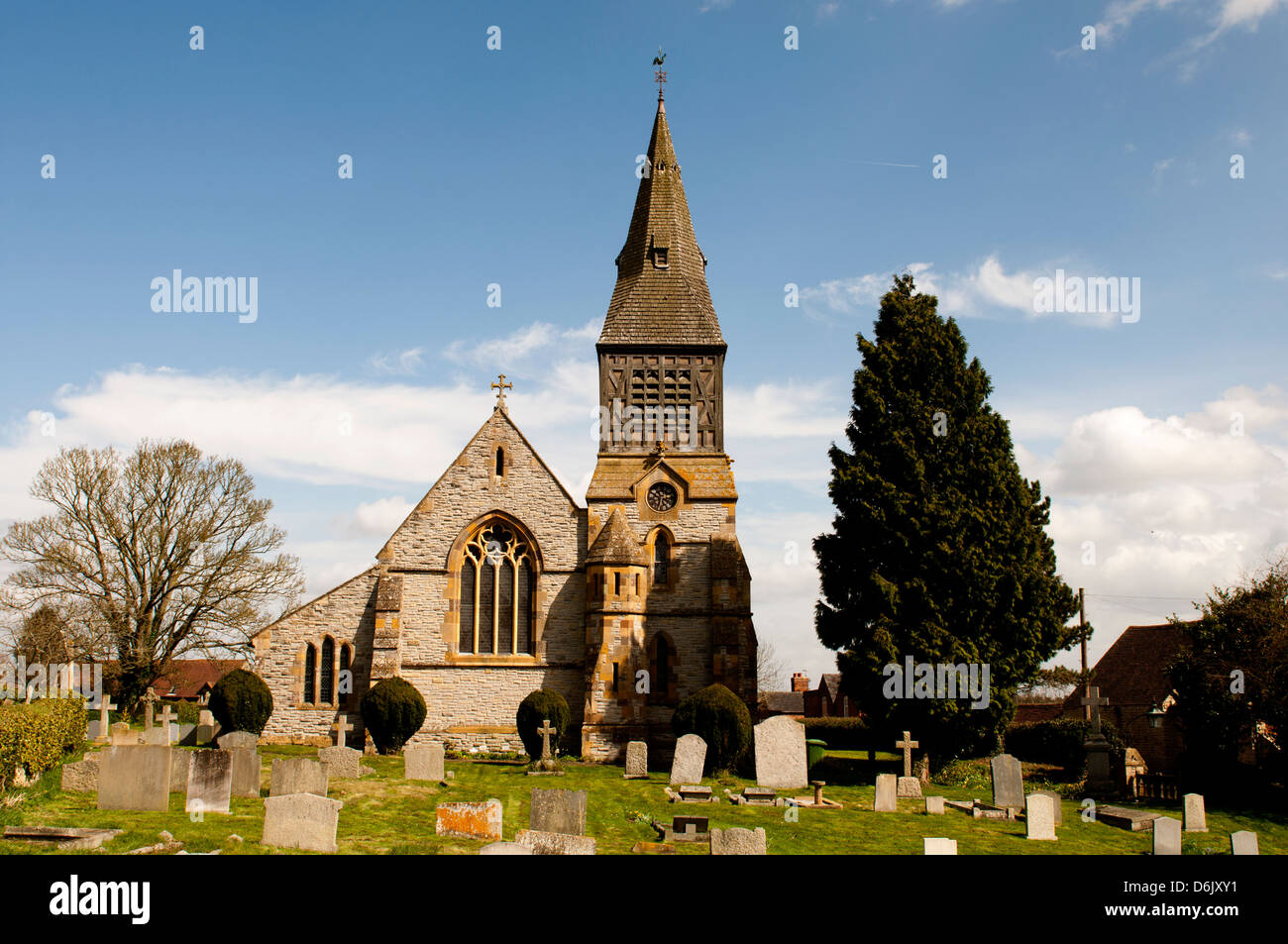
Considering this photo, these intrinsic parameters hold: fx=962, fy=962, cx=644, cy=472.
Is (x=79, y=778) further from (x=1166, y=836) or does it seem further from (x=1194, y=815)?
(x=1194, y=815)

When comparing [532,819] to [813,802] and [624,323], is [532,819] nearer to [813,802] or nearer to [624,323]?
[813,802]

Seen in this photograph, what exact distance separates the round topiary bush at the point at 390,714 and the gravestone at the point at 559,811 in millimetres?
13841

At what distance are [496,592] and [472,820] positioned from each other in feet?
51.5

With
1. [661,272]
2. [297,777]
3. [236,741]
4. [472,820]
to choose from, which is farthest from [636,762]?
[661,272]

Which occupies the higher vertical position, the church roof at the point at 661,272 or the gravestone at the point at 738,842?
the church roof at the point at 661,272

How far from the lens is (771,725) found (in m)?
21.2

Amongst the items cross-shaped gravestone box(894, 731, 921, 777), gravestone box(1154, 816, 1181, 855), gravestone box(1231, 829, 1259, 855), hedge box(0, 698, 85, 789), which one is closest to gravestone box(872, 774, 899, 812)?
cross-shaped gravestone box(894, 731, 921, 777)

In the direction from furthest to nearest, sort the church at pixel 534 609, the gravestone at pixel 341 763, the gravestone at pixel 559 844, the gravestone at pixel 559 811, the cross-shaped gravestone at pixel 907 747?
the church at pixel 534 609 → the cross-shaped gravestone at pixel 907 747 → the gravestone at pixel 341 763 → the gravestone at pixel 559 811 → the gravestone at pixel 559 844

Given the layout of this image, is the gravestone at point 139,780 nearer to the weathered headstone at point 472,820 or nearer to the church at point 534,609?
the weathered headstone at point 472,820

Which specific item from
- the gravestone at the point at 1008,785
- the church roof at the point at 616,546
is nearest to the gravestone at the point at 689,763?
the gravestone at the point at 1008,785

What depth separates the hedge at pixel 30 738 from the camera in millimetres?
14398

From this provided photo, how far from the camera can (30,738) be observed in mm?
14922
